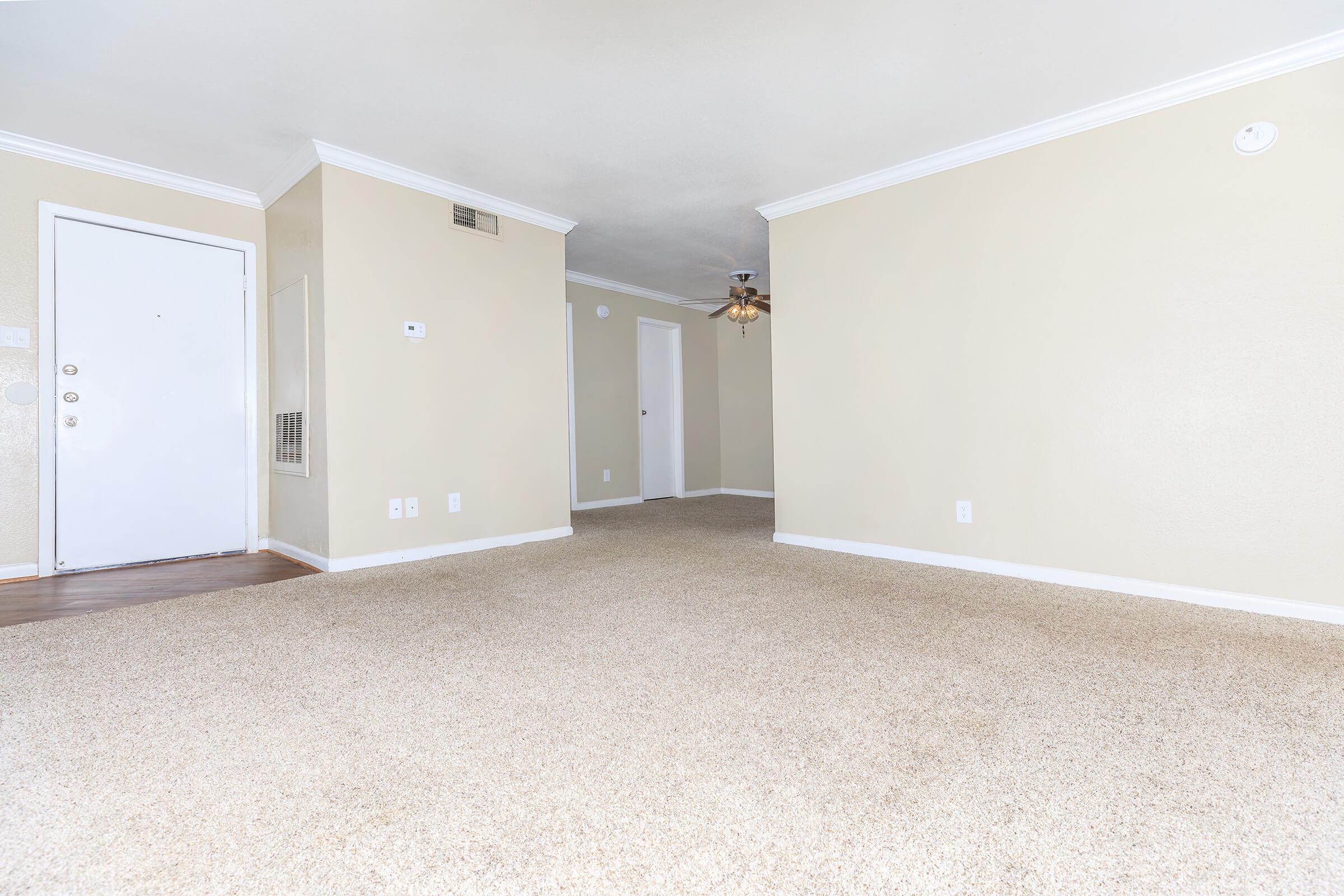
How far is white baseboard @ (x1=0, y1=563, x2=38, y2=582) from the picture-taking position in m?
3.25

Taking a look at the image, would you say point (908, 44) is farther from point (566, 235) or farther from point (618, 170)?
point (566, 235)

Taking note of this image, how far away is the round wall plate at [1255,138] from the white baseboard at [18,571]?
241 inches

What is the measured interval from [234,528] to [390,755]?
11.0 feet

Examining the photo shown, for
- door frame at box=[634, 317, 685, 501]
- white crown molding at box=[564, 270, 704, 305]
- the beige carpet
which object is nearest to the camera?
the beige carpet

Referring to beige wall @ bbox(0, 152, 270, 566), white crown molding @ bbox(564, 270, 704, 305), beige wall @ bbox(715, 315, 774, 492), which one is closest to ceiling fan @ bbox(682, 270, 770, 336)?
white crown molding @ bbox(564, 270, 704, 305)

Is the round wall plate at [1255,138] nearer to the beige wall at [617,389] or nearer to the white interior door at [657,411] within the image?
the beige wall at [617,389]

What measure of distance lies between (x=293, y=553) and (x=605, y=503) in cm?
313

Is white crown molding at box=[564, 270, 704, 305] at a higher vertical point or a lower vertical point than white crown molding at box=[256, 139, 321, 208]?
higher

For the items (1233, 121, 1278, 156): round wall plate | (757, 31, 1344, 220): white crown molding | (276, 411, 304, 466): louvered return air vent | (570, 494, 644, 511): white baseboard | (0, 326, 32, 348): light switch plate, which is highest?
(757, 31, 1344, 220): white crown molding

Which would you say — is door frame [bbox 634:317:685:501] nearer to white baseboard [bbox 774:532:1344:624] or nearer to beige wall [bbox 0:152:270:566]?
white baseboard [bbox 774:532:1344:624]

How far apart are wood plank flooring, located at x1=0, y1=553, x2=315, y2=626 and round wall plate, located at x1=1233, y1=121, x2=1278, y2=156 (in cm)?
481

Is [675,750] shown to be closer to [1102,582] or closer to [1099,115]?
Answer: [1102,582]

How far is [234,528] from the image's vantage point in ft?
13.1

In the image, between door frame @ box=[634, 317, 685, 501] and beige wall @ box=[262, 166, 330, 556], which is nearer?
beige wall @ box=[262, 166, 330, 556]
